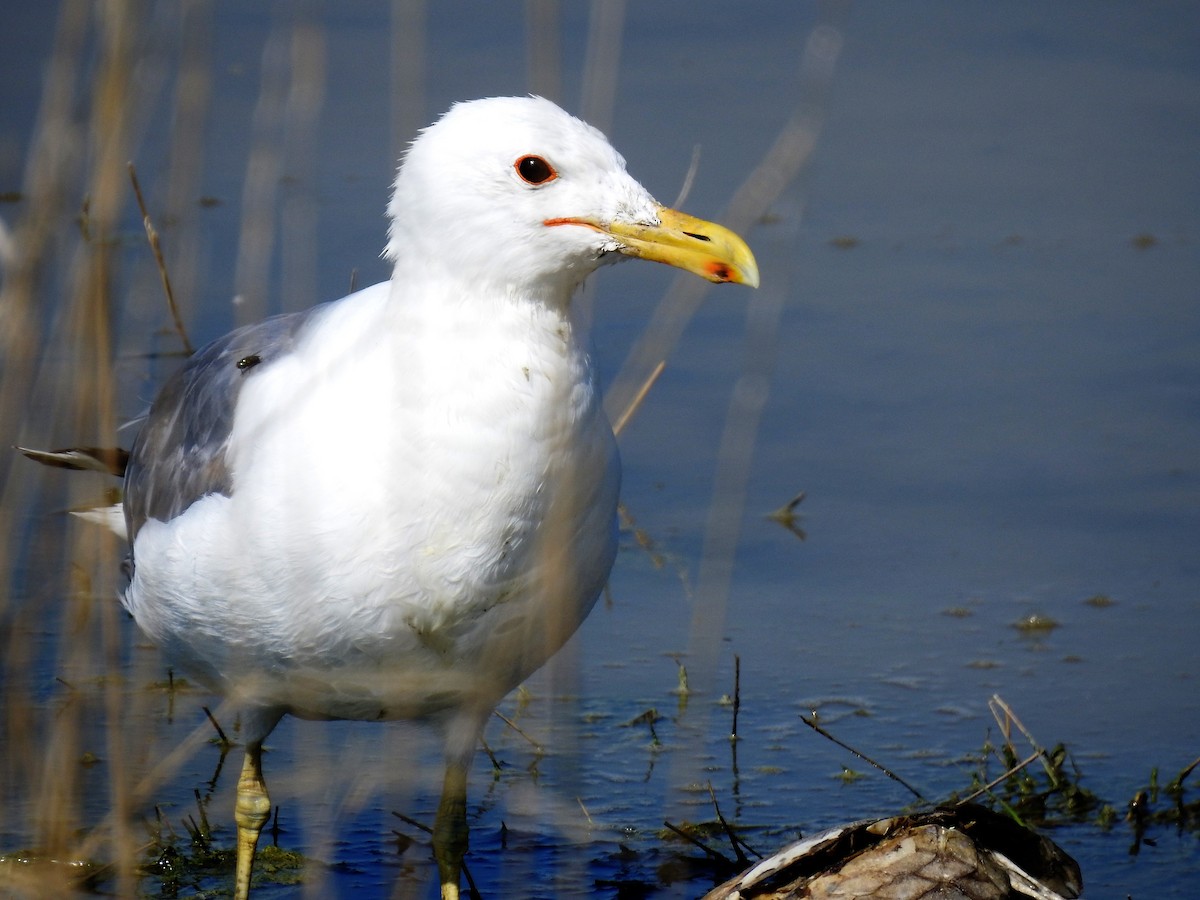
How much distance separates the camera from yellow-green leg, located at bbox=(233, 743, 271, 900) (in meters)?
4.18

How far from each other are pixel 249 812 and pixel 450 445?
1.22 meters

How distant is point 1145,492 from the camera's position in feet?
20.0

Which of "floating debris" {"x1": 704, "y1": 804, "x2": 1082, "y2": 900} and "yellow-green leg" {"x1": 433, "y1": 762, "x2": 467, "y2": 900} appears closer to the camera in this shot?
"floating debris" {"x1": 704, "y1": 804, "x2": 1082, "y2": 900}

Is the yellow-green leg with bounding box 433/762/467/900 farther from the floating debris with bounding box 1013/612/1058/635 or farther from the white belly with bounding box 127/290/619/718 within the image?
the floating debris with bounding box 1013/612/1058/635

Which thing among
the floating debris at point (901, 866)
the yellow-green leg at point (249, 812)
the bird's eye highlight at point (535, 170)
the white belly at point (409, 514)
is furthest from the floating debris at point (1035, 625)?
the bird's eye highlight at point (535, 170)

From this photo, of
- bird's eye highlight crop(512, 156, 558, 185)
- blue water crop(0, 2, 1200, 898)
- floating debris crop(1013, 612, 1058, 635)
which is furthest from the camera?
floating debris crop(1013, 612, 1058, 635)

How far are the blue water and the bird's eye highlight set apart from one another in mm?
429

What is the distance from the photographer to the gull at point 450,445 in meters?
3.58

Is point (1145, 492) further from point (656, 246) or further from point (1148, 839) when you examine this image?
point (656, 246)

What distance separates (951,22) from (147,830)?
7.14 m

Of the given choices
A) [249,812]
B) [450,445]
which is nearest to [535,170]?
[450,445]

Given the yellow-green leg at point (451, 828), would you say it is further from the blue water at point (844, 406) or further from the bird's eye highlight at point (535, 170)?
the bird's eye highlight at point (535, 170)

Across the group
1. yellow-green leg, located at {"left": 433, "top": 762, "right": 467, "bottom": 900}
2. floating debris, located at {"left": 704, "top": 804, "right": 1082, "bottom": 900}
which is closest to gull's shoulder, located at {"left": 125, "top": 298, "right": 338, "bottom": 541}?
yellow-green leg, located at {"left": 433, "top": 762, "right": 467, "bottom": 900}

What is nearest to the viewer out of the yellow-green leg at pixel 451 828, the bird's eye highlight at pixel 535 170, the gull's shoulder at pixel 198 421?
the bird's eye highlight at pixel 535 170
